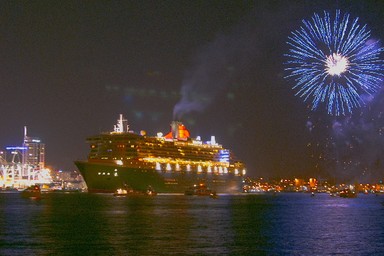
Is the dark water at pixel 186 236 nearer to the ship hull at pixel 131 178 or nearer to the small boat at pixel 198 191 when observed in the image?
the ship hull at pixel 131 178

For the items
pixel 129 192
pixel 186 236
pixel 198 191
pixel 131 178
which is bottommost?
pixel 186 236

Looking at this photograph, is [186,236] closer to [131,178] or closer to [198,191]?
[131,178]

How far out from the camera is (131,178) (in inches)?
5344

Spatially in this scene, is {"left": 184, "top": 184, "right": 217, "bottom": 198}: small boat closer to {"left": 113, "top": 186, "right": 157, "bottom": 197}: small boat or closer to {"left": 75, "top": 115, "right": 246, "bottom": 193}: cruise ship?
{"left": 75, "top": 115, "right": 246, "bottom": 193}: cruise ship

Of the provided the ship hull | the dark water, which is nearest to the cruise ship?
the ship hull

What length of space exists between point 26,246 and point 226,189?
411 ft

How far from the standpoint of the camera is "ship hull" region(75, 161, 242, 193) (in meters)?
135

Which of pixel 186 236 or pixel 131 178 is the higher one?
pixel 131 178

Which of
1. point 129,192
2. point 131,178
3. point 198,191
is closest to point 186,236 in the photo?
point 129,192

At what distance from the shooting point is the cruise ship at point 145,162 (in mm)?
135500

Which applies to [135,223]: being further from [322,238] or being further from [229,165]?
[229,165]

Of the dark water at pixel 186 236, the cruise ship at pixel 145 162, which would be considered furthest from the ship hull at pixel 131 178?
the dark water at pixel 186 236

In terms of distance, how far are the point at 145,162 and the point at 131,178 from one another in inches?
159

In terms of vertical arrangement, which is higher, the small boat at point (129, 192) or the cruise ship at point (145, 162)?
the cruise ship at point (145, 162)
